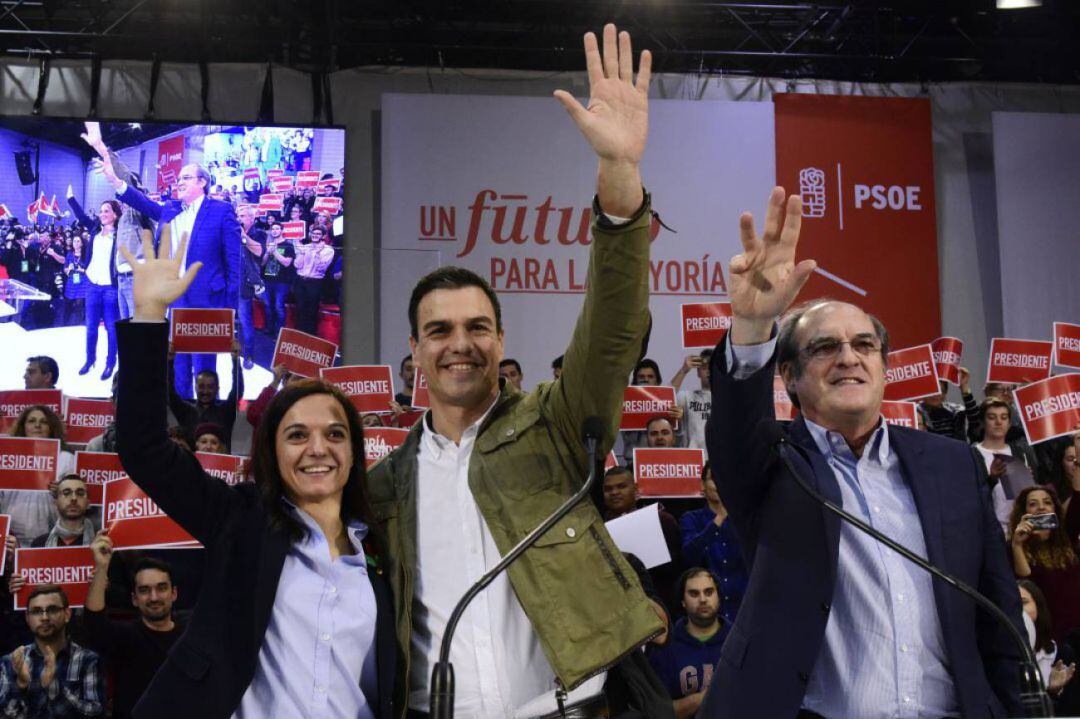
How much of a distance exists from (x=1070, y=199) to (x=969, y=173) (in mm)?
914

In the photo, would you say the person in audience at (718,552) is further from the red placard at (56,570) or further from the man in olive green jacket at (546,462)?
the man in olive green jacket at (546,462)

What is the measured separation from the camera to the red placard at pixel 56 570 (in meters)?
5.07

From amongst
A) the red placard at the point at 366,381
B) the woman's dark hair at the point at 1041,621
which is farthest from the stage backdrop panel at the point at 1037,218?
the red placard at the point at 366,381

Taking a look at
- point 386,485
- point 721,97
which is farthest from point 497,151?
point 386,485

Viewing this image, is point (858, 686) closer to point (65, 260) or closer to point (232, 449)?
point (232, 449)

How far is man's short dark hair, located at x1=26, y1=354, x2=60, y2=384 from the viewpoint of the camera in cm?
862

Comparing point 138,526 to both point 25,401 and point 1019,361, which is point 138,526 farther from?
point 1019,361

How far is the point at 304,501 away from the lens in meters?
2.40

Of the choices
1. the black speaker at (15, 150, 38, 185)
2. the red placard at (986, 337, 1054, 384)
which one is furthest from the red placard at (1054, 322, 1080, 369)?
the black speaker at (15, 150, 38, 185)

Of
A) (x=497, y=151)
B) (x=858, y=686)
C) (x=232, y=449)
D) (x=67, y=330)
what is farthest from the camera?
(x=497, y=151)

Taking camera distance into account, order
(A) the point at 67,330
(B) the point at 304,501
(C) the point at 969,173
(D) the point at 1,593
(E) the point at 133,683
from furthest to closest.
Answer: (C) the point at 969,173, (A) the point at 67,330, (D) the point at 1,593, (E) the point at 133,683, (B) the point at 304,501

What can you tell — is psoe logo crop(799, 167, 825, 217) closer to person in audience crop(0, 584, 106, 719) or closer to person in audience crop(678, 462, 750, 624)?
person in audience crop(678, 462, 750, 624)

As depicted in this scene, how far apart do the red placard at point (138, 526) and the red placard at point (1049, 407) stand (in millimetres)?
4052

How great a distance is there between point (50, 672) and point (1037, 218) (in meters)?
8.41
